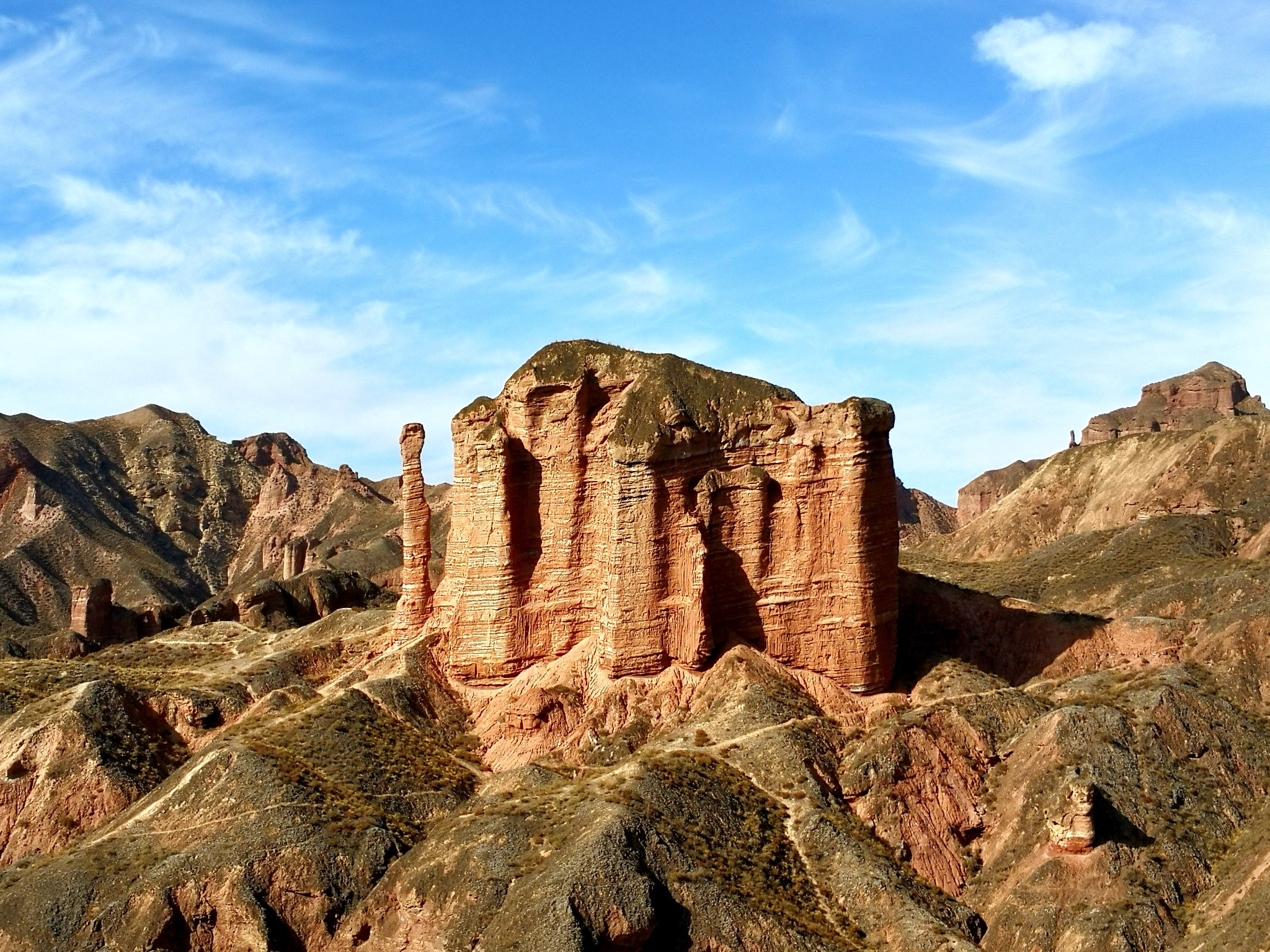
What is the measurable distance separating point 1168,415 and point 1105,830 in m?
109

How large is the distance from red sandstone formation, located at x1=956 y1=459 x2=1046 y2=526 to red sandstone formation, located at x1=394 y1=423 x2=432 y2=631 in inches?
3709

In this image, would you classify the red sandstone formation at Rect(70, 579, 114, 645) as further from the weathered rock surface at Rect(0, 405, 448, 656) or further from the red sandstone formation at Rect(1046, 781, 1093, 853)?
the red sandstone formation at Rect(1046, 781, 1093, 853)

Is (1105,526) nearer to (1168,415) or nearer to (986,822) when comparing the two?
(1168,415)

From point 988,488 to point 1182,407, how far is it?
839 inches

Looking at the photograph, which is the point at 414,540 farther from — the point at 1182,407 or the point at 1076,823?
the point at 1182,407

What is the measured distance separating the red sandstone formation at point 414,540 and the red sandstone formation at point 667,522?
355 centimetres

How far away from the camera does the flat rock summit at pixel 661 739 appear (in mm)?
39094

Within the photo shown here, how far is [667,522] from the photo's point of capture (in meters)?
48.5

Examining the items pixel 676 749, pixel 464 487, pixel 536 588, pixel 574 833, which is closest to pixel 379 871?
pixel 574 833

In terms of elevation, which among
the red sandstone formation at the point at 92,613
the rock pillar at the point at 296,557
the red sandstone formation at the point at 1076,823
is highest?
the rock pillar at the point at 296,557

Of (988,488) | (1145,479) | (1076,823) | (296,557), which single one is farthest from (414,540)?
(988,488)

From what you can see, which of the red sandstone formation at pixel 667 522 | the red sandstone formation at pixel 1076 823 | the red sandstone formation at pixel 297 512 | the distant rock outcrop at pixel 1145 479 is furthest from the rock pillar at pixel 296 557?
the red sandstone formation at pixel 1076 823

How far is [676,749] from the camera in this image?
147ft

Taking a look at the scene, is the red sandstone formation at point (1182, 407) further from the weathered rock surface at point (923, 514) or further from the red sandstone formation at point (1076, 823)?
the red sandstone formation at point (1076, 823)
